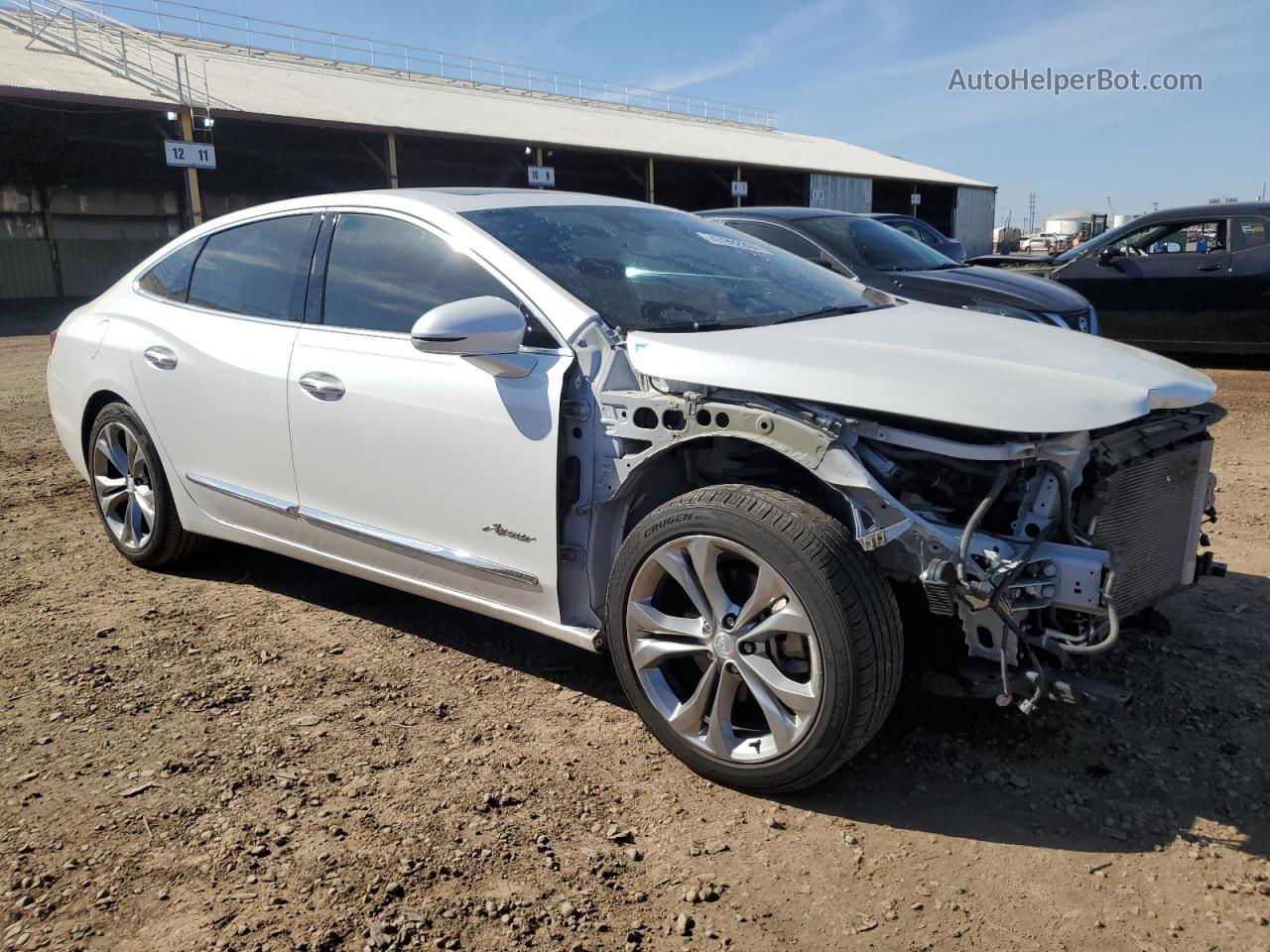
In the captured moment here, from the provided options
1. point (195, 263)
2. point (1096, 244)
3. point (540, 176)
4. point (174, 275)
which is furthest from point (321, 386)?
point (540, 176)

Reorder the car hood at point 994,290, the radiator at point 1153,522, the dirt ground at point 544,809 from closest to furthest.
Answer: the dirt ground at point 544,809 < the radiator at point 1153,522 < the car hood at point 994,290

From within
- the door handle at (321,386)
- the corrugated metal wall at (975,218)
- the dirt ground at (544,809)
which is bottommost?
the dirt ground at (544,809)

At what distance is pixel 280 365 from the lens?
3527 millimetres

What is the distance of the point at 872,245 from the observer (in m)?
7.72

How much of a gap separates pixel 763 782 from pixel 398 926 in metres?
0.96

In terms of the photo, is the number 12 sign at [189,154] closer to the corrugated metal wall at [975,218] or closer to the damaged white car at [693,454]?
the damaged white car at [693,454]

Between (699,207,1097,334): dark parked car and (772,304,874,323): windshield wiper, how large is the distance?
3.53 meters

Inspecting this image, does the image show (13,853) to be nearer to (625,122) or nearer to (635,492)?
(635,492)

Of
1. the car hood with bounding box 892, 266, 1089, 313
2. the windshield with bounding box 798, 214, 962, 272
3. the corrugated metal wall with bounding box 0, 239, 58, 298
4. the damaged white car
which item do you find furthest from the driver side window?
the corrugated metal wall with bounding box 0, 239, 58, 298

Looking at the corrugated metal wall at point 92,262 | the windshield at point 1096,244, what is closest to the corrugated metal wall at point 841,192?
the corrugated metal wall at point 92,262

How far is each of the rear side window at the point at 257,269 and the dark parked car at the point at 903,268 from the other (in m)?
3.84

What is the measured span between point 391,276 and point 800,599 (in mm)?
1826

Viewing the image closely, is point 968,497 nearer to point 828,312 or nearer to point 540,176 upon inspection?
point 828,312

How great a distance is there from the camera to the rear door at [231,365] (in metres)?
3.61
